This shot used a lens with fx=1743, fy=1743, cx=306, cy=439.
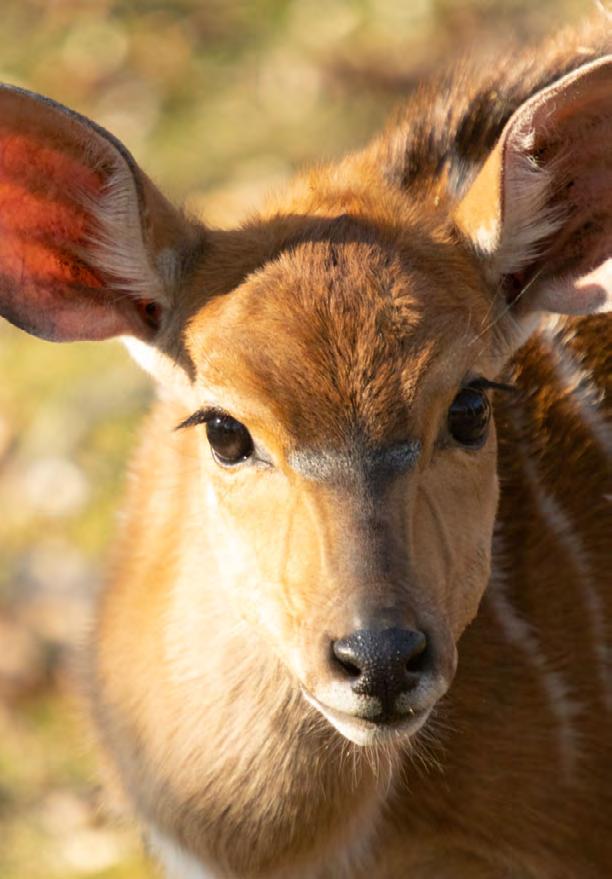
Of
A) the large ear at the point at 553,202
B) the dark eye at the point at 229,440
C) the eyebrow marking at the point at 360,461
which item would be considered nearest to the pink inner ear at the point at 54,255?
the dark eye at the point at 229,440

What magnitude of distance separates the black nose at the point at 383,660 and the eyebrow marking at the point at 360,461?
0.99 feet

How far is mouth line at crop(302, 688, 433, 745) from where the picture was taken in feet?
9.24

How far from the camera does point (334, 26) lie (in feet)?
24.4

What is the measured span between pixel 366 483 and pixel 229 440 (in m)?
A: 0.30

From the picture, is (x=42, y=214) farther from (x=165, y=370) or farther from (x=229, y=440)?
(x=229, y=440)

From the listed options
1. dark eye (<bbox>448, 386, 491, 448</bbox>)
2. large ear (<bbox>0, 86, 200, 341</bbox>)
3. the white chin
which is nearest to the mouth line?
the white chin

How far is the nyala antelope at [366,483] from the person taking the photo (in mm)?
2912

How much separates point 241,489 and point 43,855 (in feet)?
6.84

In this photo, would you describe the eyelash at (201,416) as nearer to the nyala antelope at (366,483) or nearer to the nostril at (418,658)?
the nyala antelope at (366,483)

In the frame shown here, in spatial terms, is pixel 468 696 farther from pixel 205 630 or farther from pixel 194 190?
pixel 194 190

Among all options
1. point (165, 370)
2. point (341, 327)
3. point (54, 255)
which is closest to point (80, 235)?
point (54, 255)

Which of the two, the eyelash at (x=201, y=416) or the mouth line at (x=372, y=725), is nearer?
the mouth line at (x=372, y=725)

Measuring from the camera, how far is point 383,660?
106 inches

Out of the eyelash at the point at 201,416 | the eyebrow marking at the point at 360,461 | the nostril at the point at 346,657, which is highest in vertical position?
the eyelash at the point at 201,416
